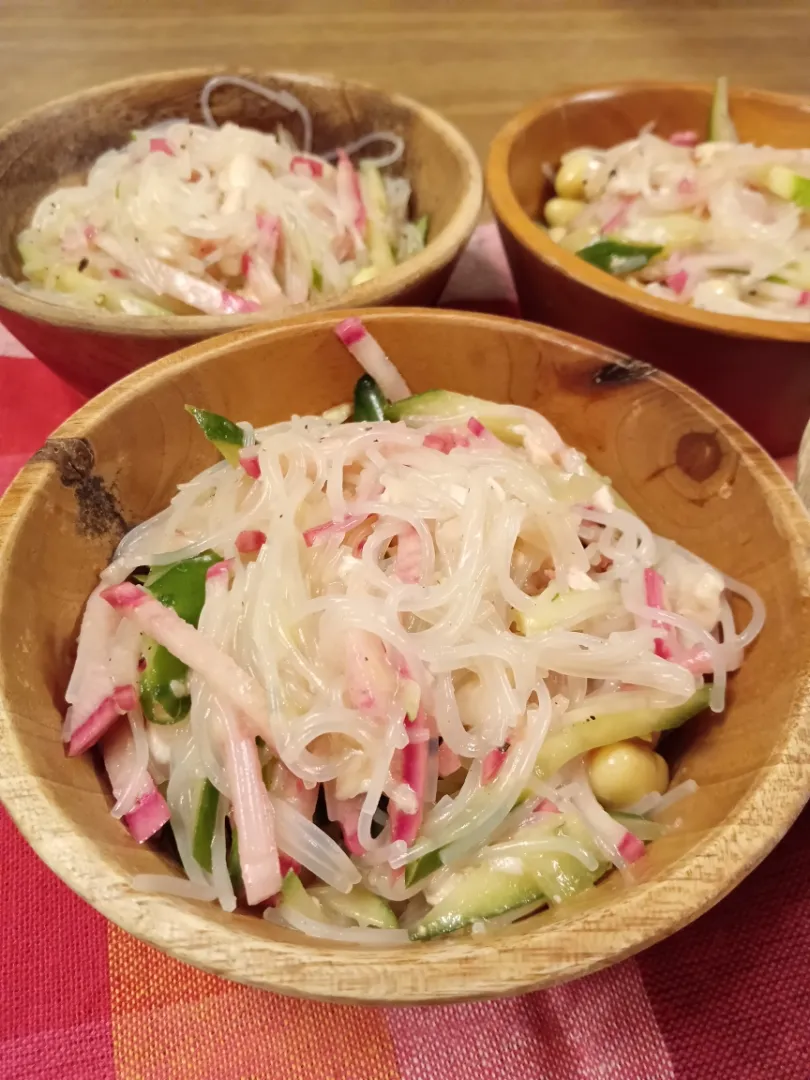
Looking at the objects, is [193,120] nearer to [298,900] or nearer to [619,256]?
[619,256]

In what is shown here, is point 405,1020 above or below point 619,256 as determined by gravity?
below

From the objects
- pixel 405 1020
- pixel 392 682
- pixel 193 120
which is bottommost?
pixel 405 1020

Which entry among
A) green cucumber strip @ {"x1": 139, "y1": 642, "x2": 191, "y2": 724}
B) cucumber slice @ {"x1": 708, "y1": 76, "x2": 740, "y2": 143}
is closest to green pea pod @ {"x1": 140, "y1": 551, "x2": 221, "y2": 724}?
green cucumber strip @ {"x1": 139, "y1": 642, "x2": 191, "y2": 724}

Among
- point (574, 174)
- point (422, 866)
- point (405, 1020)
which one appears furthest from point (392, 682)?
point (574, 174)

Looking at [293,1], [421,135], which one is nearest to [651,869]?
[421,135]

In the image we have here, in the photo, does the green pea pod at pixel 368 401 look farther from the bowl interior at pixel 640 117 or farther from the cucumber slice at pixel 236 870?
the bowl interior at pixel 640 117

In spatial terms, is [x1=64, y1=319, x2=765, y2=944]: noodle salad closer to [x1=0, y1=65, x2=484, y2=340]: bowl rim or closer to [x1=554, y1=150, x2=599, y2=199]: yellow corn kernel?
[x1=0, y1=65, x2=484, y2=340]: bowl rim

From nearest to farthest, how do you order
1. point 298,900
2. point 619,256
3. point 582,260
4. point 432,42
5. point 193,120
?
point 298,900, point 582,260, point 619,256, point 193,120, point 432,42

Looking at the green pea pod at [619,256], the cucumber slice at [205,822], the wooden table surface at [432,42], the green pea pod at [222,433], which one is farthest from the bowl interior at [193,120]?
the cucumber slice at [205,822]
